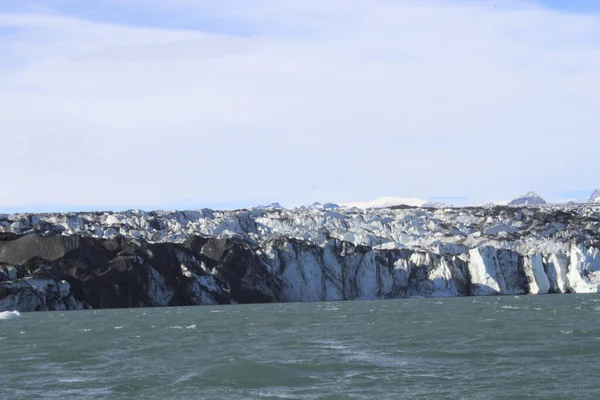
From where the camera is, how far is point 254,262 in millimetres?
72312

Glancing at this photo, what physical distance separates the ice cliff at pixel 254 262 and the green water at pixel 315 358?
23928mm

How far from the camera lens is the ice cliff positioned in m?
66.2

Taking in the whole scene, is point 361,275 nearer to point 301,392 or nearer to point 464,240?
point 464,240

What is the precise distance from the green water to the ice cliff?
23.9 meters

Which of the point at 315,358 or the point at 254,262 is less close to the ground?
the point at 315,358

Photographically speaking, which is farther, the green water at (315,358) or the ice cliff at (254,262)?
the ice cliff at (254,262)

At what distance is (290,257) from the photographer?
7344cm

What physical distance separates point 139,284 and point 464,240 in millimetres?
33325

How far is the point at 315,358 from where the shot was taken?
84.8ft

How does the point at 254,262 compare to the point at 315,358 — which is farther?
the point at 254,262

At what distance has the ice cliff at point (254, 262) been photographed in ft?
217

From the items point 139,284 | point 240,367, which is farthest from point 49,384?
point 139,284

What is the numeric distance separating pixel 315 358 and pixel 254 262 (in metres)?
46.6

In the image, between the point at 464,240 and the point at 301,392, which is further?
the point at 464,240
